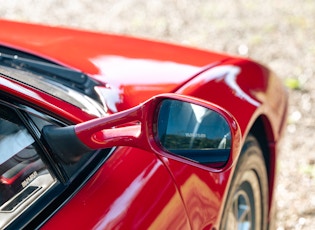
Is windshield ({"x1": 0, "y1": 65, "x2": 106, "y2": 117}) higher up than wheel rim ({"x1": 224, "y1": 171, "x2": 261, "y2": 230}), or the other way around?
windshield ({"x1": 0, "y1": 65, "x2": 106, "y2": 117})

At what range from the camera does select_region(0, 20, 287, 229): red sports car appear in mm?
1899

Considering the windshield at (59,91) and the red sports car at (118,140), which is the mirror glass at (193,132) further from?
the windshield at (59,91)

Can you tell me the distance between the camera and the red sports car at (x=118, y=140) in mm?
1899

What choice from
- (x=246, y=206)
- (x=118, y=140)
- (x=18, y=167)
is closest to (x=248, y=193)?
(x=246, y=206)

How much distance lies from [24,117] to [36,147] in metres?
0.10

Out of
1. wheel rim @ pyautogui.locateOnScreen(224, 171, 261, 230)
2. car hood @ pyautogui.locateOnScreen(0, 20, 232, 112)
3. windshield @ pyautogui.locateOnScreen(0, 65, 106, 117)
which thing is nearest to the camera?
windshield @ pyautogui.locateOnScreen(0, 65, 106, 117)

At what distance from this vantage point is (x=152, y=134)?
74.7 inches

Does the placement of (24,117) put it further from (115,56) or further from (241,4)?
(241,4)

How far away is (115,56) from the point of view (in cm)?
299

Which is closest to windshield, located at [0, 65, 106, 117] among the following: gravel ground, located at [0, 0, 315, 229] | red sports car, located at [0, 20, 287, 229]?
red sports car, located at [0, 20, 287, 229]

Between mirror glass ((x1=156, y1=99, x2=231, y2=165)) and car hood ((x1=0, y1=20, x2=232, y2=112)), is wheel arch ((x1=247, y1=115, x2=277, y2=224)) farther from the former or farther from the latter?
mirror glass ((x1=156, y1=99, x2=231, y2=165))

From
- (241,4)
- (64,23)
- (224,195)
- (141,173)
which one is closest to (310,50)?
(241,4)

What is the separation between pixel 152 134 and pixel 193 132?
16.3 inches

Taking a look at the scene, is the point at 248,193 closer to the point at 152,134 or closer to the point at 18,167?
the point at 152,134
